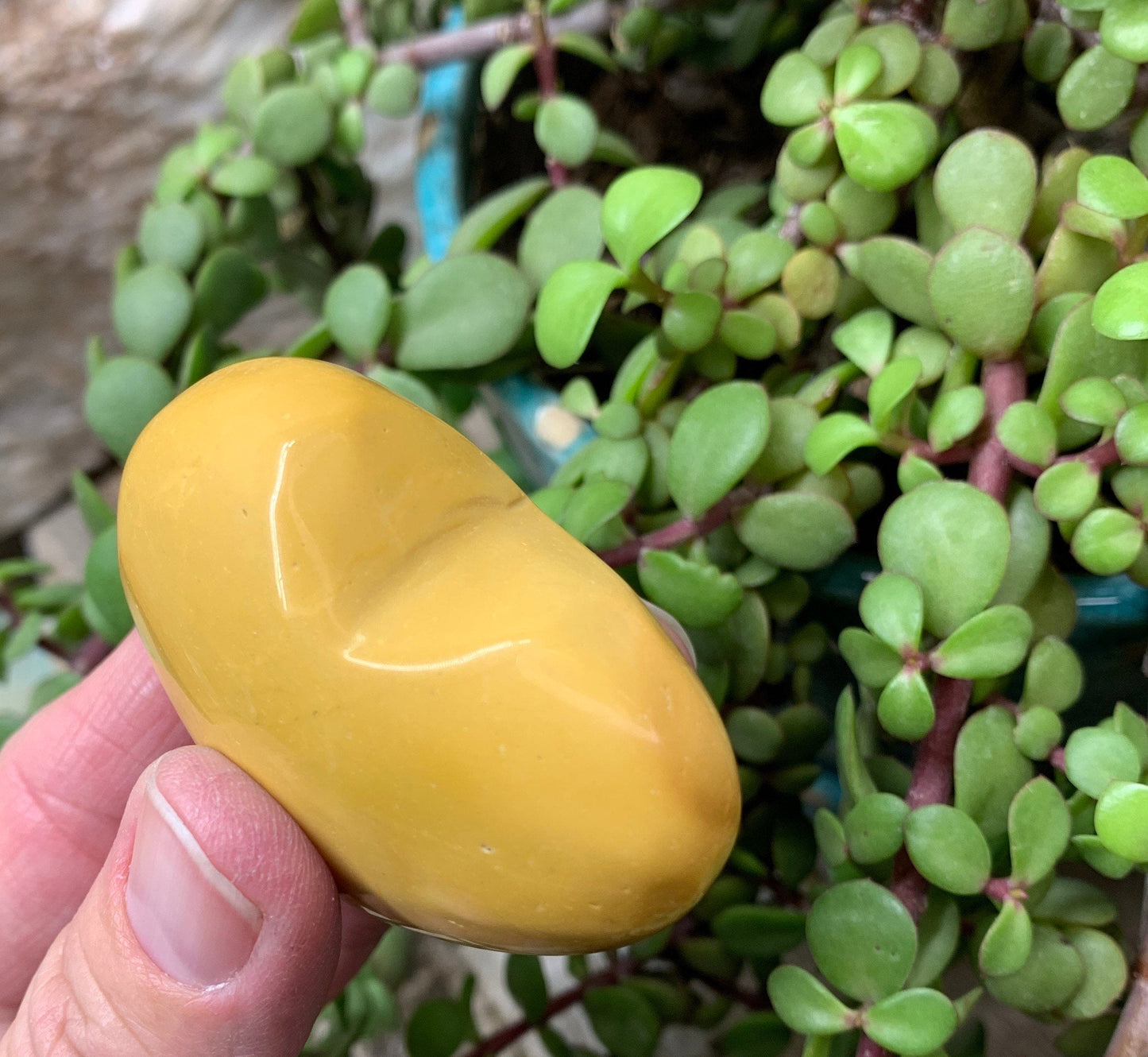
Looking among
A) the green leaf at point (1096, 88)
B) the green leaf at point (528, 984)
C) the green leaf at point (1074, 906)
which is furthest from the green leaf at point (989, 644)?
the green leaf at point (528, 984)

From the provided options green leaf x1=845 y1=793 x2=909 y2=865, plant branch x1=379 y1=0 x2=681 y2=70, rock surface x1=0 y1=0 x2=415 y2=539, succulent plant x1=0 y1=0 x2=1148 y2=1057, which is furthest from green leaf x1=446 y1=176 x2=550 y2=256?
rock surface x1=0 y1=0 x2=415 y2=539

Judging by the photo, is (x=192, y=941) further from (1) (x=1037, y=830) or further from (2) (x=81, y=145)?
(2) (x=81, y=145)

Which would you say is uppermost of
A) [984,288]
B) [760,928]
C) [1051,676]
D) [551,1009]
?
[984,288]

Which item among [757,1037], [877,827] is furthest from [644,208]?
[757,1037]

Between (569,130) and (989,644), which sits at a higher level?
(569,130)

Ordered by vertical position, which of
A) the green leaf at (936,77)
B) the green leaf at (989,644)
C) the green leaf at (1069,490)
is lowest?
the green leaf at (989,644)

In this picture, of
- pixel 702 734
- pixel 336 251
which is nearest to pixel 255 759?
pixel 702 734

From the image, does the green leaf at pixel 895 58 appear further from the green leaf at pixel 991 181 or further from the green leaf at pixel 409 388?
the green leaf at pixel 409 388

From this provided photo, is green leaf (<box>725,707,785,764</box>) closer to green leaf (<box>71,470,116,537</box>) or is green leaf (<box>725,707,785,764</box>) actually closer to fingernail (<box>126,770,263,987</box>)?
fingernail (<box>126,770,263,987</box>)
